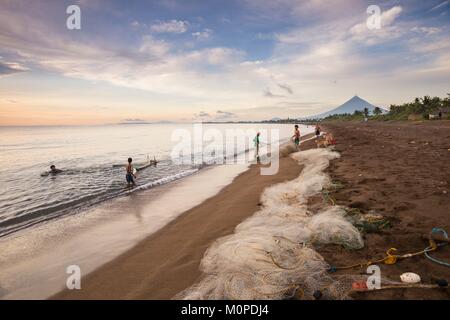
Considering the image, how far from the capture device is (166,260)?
21.3 ft

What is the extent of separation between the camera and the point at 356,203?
810 centimetres

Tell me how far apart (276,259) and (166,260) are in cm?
289

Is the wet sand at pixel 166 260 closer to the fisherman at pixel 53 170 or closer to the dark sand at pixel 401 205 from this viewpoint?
the dark sand at pixel 401 205

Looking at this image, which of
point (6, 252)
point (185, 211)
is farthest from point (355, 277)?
point (6, 252)

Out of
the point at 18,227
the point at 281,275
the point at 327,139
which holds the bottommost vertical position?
the point at 18,227

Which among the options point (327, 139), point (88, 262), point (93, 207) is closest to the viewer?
point (88, 262)

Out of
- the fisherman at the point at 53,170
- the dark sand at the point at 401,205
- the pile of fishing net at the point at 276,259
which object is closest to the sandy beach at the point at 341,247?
the dark sand at the point at 401,205

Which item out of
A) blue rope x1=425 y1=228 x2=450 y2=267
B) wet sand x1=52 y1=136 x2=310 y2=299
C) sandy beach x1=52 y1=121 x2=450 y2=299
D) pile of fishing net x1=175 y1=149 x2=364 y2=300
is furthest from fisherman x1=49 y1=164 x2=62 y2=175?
blue rope x1=425 y1=228 x2=450 y2=267

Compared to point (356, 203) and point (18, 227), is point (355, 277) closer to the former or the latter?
point (356, 203)

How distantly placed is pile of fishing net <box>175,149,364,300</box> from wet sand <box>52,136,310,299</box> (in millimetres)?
655

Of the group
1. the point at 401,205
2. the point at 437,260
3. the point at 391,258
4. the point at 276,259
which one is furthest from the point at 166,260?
the point at 401,205

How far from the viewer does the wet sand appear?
17.4 feet

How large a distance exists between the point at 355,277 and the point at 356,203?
4265 mm
